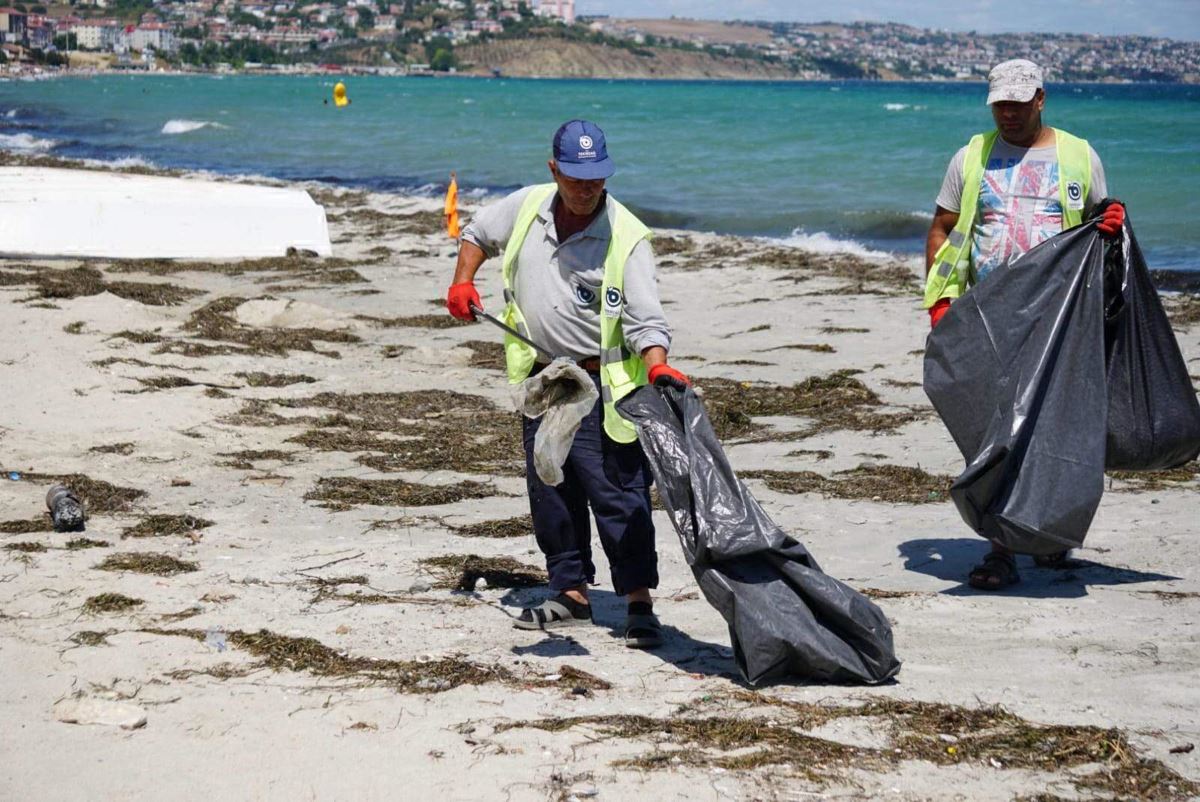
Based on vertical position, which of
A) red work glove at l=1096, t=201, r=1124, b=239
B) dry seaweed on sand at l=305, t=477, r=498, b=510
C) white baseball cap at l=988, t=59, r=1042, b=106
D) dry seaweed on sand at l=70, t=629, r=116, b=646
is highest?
white baseball cap at l=988, t=59, r=1042, b=106

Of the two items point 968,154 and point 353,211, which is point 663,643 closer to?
point 968,154

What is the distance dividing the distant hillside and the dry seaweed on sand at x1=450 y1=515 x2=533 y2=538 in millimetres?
163217

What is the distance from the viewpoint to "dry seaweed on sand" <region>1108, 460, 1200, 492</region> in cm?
623

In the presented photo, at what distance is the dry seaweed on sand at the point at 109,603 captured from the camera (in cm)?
455

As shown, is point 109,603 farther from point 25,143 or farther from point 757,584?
point 25,143

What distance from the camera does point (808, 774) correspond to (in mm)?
3342

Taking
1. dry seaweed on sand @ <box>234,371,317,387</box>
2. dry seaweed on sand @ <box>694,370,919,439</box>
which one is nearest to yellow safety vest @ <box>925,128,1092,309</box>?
dry seaweed on sand @ <box>694,370,919,439</box>

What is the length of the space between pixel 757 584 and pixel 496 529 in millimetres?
2052

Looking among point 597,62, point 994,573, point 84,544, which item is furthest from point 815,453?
point 597,62

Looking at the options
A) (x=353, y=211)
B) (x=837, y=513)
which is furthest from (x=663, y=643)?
(x=353, y=211)

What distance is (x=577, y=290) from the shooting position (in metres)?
4.36

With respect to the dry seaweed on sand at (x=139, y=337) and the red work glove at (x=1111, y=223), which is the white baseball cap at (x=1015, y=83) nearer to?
the red work glove at (x=1111, y=223)

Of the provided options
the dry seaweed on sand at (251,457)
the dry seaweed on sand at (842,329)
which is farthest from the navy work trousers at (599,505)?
the dry seaweed on sand at (842,329)

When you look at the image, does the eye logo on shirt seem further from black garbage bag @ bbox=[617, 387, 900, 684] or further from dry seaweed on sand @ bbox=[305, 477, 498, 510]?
dry seaweed on sand @ bbox=[305, 477, 498, 510]
